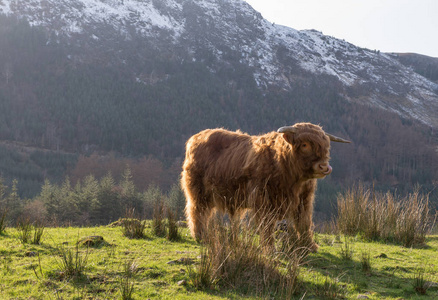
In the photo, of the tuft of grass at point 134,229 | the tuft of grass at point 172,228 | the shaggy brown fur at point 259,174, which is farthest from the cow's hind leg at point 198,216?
the tuft of grass at point 134,229

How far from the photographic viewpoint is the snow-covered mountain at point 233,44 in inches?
5684

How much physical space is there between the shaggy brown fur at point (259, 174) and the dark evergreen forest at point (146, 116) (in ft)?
158

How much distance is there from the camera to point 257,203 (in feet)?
13.7

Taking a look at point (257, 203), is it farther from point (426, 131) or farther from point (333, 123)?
point (426, 131)

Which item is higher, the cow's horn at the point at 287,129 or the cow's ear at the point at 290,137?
the cow's horn at the point at 287,129

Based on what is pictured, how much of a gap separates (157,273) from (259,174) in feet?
5.35

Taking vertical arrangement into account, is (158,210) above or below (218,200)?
below

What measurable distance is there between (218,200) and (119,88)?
118m

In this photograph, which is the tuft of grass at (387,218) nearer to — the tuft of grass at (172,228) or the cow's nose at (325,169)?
the cow's nose at (325,169)

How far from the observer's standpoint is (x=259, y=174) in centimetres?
424

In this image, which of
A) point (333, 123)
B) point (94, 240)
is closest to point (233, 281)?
point (94, 240)

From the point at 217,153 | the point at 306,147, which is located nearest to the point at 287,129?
the point at 306,147

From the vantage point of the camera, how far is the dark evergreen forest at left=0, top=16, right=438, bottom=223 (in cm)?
7675

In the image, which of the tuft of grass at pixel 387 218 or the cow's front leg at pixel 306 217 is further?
the tuft of grass at pixel 387 218
